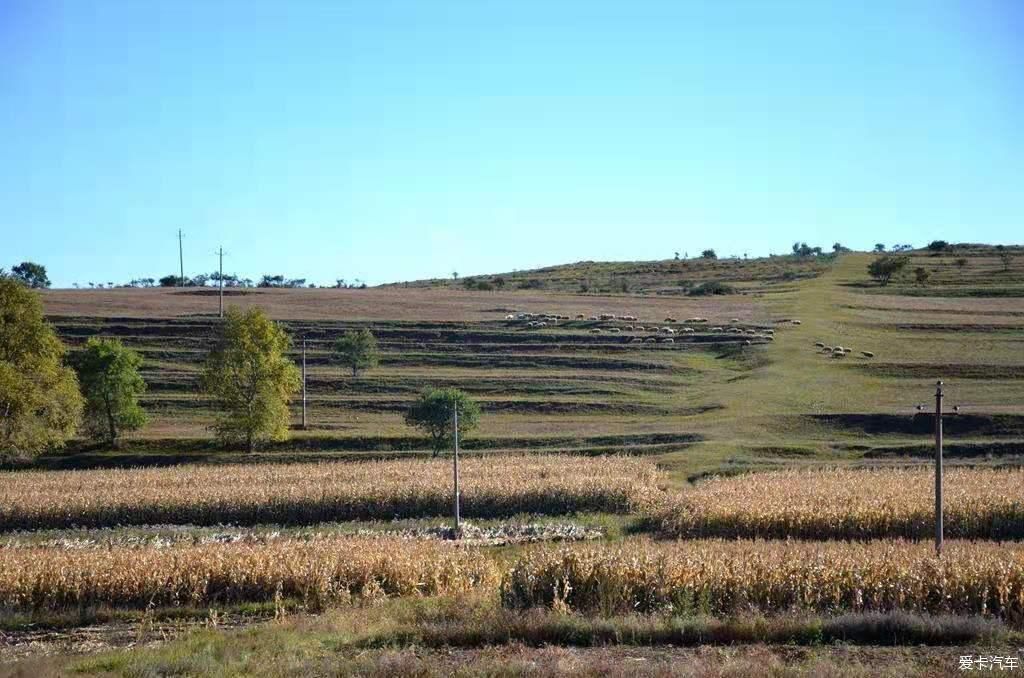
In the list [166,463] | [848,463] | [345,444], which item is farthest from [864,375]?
[166,463]

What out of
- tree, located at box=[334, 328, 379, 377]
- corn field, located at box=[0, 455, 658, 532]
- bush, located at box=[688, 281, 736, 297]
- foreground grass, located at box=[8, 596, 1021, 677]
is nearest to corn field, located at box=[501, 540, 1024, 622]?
foreground grass, located at box=[8, 596, 1021, 677]

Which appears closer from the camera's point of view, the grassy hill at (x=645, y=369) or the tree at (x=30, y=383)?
the tree at (x=30, y=383)

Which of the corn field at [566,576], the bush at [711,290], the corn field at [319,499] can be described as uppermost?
the bush at [711,290]

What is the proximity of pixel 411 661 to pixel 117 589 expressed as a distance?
12.2 m

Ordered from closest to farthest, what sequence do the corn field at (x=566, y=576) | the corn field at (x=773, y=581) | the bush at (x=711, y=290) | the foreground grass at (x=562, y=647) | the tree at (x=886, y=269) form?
1. the foreground grass at (x=562, y=647)
2. the corn field at (x=773, y=581)
3. the corn field at (x=566, y=576)
4. the bush at (x=711, y=290)
5. the tree at (x=886, y=269)

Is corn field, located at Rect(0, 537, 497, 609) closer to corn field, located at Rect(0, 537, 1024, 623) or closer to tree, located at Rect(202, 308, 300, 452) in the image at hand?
corn field, located at Rect(0, 537, 1024, 623)

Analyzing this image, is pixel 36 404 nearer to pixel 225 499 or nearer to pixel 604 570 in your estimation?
pixel 225 499

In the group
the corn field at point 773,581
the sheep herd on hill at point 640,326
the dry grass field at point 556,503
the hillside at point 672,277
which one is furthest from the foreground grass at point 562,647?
the hillside at point 672,277

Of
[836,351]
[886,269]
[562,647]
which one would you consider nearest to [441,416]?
[562,647]

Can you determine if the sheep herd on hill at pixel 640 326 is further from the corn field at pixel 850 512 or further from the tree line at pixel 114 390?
the corn field at pixel 850 512

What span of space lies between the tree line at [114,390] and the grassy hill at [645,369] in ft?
6.68

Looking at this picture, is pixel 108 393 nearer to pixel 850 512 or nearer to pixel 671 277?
pixel 850 512

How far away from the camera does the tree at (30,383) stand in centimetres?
5459

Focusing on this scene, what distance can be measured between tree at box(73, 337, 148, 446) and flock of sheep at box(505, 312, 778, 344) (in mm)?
42897
